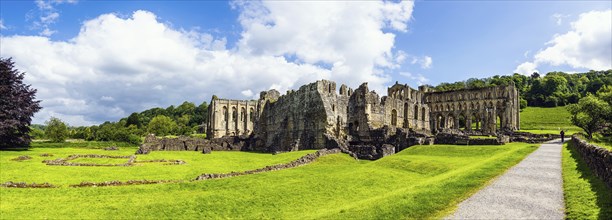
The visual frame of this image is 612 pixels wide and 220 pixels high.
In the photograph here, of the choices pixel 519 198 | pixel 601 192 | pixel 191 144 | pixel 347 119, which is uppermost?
pixel 347 119

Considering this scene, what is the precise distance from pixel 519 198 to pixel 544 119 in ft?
327

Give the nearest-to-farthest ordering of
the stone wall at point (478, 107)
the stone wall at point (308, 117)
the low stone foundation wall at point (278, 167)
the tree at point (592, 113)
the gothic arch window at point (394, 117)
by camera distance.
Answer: the low stone foundation wall at point (278, 167) < the tree at point (592, 113) < the stone wall at point (308, 117) < the gothic arch window at point (394, 117) < the stone wall at point (478, 107)

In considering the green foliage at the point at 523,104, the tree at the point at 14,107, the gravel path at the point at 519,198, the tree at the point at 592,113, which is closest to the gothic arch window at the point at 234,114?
the tree at the point at 14,107

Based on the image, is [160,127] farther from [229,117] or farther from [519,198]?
[519,198]

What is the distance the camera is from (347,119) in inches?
2016

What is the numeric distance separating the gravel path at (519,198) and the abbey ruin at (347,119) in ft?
64.1

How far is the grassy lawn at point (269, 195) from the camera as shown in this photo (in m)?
14.0

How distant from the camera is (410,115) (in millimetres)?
61500

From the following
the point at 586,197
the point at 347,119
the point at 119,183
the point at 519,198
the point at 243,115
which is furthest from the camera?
the point at 243,115

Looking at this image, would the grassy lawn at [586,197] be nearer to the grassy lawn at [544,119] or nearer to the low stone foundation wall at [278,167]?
the low stone foundation wall at [278,167]

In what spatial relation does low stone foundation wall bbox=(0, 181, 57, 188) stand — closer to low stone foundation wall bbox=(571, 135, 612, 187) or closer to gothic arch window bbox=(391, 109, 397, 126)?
low stone foundation wall bbox=(571, 135, 612, 187)

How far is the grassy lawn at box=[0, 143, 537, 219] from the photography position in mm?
13961

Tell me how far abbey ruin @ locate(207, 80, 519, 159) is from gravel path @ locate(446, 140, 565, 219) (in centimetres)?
1955

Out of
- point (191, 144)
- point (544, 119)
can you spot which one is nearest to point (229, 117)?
point (191, 144)
